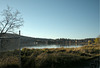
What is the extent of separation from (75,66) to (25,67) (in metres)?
3.68

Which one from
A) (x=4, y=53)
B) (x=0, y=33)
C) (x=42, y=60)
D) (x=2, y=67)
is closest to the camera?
(x=2, y=67)

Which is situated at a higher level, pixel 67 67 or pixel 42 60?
pixel 42 60

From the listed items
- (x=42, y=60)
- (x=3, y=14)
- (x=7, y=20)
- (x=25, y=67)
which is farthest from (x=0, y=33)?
(x=42, y=60)

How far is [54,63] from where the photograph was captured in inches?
282

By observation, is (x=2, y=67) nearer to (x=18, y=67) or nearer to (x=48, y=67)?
(x=18, y=67)

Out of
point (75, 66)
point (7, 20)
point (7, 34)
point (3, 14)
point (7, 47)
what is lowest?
point (75, 66)

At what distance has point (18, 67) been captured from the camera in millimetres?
6633

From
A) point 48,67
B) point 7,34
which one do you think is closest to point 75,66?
point 48,67

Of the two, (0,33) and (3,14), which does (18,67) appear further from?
(3,14)

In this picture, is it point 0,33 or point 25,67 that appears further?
point 0,33

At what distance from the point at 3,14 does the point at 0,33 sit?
2.30 metres

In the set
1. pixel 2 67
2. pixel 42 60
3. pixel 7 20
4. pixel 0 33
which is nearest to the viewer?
pixel 2 67

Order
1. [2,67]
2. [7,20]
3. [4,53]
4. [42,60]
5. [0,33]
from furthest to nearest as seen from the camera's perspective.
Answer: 1. [7,20]
2. [0,33]
3. [4,53]
4. [42,60]
5. [2,67]

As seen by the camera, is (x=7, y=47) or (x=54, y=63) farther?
(x=7, y=47)
